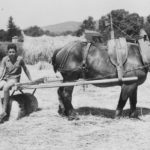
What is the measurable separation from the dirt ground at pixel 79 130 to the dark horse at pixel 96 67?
449 millimetres

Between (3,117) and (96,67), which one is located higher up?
(96,67)

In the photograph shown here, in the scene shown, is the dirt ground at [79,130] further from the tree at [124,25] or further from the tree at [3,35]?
the tree at [3,35]

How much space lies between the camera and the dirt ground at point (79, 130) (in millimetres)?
5322

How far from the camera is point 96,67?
711 centimetres

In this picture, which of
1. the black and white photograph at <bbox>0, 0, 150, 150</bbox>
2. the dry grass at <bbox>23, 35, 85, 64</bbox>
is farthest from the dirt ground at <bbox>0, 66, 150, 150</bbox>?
the dry grass at <bbox>23, 35, 85, 64</bbox>

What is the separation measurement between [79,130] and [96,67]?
1.55 meters

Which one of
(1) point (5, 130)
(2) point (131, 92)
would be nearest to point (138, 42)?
(2) point (131, 92)

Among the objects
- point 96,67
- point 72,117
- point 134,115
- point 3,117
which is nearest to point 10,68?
point 3,117

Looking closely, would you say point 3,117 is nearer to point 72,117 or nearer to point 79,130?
point 72,117

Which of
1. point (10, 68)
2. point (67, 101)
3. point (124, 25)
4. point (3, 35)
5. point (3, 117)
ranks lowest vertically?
point (3, 35)

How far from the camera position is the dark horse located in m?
6.90

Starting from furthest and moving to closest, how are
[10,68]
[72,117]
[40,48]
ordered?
1. [40,48]
2. [10,68]
3. [72,117]

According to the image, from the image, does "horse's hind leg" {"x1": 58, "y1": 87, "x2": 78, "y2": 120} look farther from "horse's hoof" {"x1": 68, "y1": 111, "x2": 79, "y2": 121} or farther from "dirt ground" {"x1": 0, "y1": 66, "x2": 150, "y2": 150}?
"dirt ground" {"x1": 0, "y1": 66, "x2": 150, "y2": 150}

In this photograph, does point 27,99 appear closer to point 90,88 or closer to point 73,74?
point 73,74
